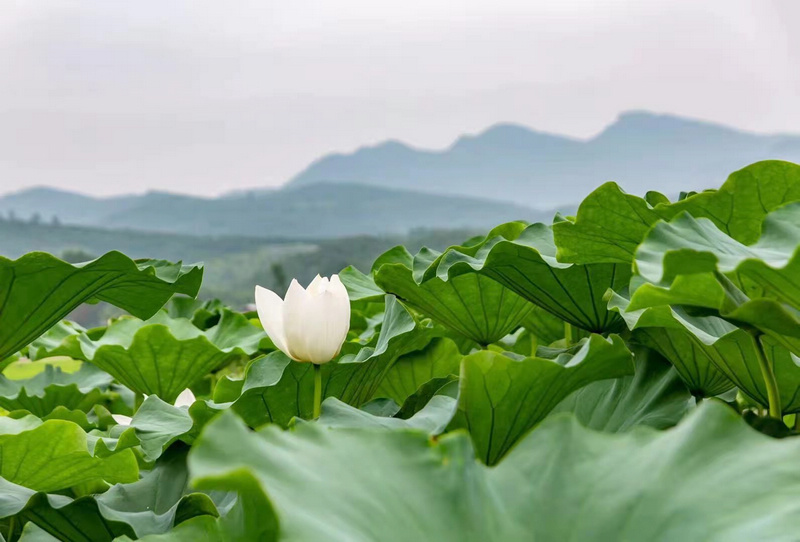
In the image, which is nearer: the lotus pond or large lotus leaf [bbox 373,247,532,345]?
the lotus pond

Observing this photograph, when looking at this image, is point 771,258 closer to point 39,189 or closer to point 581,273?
point 581,273

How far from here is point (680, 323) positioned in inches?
23.0

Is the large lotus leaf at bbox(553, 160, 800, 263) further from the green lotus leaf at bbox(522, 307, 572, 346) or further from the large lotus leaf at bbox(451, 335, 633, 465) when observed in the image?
the green lotus leaf at bbox(522, 307, 572, 346)

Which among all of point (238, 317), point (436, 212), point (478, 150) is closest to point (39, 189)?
point (436, 212)

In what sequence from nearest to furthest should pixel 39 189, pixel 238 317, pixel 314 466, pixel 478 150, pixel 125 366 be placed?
pixel 314 466 < pixel 125 366 < pixel 238 317 < pixel 39 189 < pixel 478 150

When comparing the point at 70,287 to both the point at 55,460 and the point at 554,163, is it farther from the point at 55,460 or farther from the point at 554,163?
the point at 554,163

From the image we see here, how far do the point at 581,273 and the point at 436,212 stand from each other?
8834cm

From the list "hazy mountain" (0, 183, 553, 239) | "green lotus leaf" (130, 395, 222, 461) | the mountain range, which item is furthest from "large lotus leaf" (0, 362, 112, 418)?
the mountain range

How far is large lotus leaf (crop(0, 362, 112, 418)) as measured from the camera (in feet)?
3.96

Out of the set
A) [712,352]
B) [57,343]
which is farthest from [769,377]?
[57,343]

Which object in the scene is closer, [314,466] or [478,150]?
[314,466]

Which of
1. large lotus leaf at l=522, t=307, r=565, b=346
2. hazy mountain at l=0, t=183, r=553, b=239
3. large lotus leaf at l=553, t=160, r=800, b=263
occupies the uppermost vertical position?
large lotus leaf at l=553, t=160, r=800, b=263

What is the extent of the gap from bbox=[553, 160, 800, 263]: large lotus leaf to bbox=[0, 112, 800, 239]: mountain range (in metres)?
83.5

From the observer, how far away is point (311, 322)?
0.70 m
